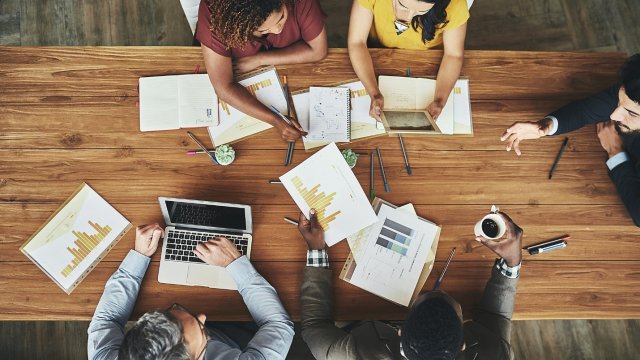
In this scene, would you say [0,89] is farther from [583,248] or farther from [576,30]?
[576,30]

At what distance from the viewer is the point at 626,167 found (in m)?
1.62

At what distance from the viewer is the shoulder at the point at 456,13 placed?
65.7 inches

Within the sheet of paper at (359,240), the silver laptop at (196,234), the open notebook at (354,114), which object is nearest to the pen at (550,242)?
the sheet of paper at (359,240)

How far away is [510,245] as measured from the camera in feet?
4.91

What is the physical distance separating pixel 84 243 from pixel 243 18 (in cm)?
99

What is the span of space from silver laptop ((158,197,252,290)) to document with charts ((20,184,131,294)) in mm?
178

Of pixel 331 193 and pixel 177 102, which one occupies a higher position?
pixel 177 102

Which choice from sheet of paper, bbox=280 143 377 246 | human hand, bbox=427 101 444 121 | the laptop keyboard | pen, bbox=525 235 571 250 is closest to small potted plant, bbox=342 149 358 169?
sheet of paper, bbox=280 143 377 246

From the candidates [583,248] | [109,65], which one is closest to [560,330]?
[583,248]

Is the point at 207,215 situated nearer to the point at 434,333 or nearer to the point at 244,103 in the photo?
the point at 244,103

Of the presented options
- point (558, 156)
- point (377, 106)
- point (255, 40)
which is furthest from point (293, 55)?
point (558, 156)

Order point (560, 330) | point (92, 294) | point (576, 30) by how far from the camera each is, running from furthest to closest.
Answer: point (576, 30)
point (560, 330)
point (92, 294)

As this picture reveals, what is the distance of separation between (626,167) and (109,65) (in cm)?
202

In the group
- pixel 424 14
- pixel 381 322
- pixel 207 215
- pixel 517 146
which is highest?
pixel 424 14
